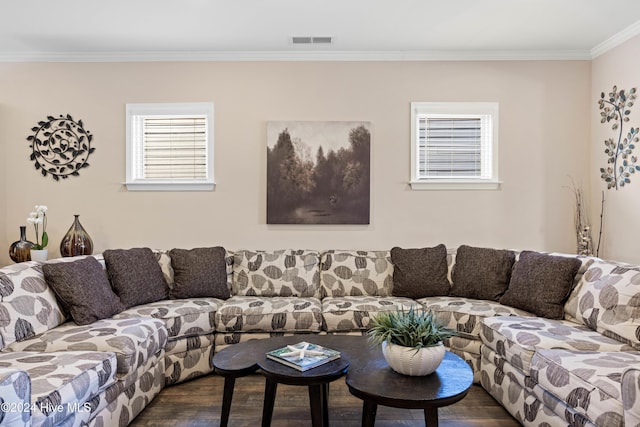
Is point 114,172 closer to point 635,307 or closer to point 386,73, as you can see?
point 386,73

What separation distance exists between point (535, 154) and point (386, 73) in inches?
63.0

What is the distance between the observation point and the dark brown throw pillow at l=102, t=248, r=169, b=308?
315 centimetres

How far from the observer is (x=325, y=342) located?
98.1 inches

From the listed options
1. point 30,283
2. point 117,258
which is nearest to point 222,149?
point 117,258

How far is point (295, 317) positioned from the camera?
10.4ft

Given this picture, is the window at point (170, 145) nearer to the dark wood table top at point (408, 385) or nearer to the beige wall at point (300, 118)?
the beige wall at point (300, 118)

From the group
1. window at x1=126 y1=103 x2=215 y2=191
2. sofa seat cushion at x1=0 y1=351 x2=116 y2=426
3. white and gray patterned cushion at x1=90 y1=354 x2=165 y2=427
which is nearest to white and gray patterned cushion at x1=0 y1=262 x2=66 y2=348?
sofa seat cushion at x1=0 y1=351 x2=116 y2=426

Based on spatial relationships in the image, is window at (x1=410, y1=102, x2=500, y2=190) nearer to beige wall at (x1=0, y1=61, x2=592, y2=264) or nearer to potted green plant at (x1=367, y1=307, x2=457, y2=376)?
beige wall at (x1=0, y1=61, x2=592, y2=264)

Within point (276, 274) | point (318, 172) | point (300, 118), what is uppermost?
point (300, 118)

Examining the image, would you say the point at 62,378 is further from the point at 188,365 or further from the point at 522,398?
the point at 522,398

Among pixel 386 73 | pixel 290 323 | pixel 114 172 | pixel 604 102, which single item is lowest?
pixel 290 323

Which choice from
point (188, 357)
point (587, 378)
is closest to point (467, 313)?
point (587, 378)

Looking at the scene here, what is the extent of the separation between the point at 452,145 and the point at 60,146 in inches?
145

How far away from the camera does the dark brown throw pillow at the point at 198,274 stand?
3.47 metres
